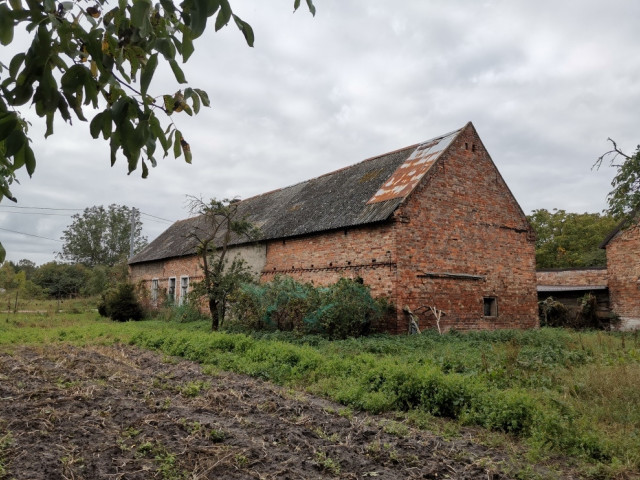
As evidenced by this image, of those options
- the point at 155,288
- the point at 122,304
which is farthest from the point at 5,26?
the point at 155,288

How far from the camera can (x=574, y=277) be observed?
26.2 metres

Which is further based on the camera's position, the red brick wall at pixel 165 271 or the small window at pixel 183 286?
the small window at pixel 183 286

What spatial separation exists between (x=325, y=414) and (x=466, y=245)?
11.6 meters

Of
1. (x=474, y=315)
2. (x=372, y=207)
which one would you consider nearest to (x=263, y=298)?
(x=372, y=207)

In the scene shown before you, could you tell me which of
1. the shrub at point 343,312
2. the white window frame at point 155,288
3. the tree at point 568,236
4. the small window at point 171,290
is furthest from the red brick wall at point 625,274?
the white window frame at point 155,288

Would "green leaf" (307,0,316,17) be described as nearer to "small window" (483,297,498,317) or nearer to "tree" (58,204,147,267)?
"small window" (483,297,498,317)

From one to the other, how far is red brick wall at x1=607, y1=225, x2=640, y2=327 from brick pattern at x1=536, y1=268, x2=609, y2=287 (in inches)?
30.8

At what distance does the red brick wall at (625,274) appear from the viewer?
21.9 meters

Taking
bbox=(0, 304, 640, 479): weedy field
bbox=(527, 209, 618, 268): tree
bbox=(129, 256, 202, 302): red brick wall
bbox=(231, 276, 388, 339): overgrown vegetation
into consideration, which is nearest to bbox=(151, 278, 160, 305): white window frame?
bbox=(129, 256, 202, 302): red brick wall

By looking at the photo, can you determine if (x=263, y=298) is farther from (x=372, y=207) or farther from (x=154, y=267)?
(x=154, y=267)

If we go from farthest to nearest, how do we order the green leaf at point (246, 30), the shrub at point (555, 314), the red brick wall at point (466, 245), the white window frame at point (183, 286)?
the white window frame at point (183, 286)
the shrub at point (555, 314)
the red brick wall at point (466, 245)
the green leaf at point (246, 30)

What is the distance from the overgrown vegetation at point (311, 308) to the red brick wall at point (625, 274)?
47.2 ft

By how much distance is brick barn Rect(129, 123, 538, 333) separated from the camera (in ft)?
49.6

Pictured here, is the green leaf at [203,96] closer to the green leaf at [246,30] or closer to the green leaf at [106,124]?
the green leaf at [246,30]
